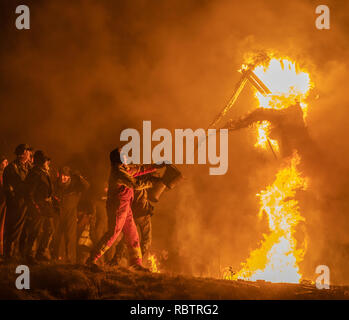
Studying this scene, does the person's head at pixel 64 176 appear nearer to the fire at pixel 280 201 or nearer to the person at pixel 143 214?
the person at pixel 143 214

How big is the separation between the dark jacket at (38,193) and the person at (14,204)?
0.19 metres

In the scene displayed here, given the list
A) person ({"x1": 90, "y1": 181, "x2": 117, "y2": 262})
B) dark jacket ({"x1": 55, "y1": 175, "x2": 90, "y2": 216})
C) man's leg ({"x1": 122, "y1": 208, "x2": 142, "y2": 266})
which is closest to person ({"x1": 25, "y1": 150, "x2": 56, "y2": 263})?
man's leg ({"x1": 122, "y1": 208, "x2": 142, "y2": 266})

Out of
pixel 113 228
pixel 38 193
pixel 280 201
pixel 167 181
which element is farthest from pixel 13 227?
pixel 280 201

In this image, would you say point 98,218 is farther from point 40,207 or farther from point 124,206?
point 124,206

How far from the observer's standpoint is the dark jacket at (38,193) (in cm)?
883

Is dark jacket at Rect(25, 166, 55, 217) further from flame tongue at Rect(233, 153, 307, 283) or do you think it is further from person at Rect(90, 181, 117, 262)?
flame tongue at Rect(233, 153, 307, 283)

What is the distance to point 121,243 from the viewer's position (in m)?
9.78

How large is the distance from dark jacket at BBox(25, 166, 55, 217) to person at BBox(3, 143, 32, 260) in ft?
0.62

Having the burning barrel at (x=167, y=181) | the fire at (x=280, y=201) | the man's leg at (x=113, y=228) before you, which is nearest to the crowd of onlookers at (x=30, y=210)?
the burning barrel at (x=167, y=181)

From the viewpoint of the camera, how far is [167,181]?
9.56 meters

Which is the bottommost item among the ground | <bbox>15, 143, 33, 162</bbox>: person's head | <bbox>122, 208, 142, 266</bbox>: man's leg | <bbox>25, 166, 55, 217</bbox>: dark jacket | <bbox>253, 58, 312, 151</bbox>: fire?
the ground

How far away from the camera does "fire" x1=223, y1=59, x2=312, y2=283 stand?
11.2 metres

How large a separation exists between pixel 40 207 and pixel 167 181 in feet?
7.96
